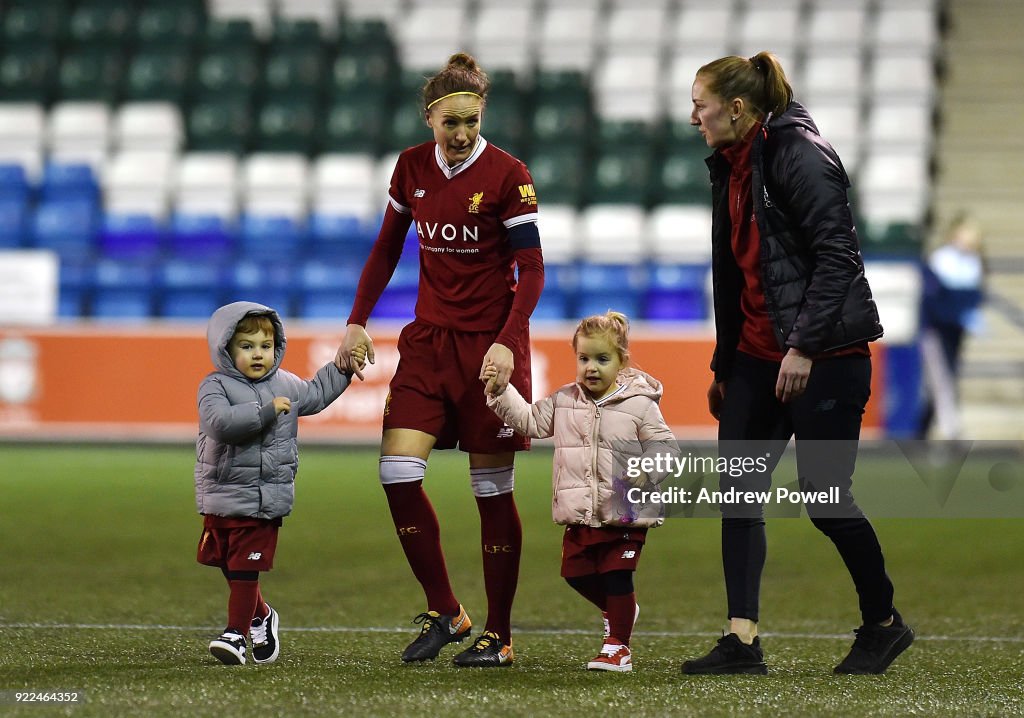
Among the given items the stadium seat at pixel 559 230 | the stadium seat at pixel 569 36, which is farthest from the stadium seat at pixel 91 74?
the stadium seat at pixel 559 230

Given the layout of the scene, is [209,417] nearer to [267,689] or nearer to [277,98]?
Result: [267,689]

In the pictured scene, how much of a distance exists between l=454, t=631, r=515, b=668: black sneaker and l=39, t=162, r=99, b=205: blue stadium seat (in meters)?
11.3

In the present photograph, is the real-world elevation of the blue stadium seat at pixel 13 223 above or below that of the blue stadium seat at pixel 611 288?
above

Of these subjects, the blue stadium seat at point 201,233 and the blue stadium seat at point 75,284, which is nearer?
the blue stadium seat at point 75,284

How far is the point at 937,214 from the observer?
14.8 metres

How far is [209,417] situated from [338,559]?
9.28 ft

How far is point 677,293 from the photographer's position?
41.8 ft

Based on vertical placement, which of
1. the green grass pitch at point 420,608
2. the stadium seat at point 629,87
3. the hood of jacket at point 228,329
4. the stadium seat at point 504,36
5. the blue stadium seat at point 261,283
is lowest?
the green grass pitch at point 420,608

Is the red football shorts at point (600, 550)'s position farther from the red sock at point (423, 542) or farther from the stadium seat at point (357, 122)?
the stadium seat at point (357, 122)

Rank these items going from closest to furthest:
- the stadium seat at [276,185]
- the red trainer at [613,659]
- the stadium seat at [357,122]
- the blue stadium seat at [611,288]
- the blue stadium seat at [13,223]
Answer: the red trainer at [613,659] → the blue stadium seat at [611,288] → the blue stadium seat at [13,223] → the stadium seat at [276,185] → the stadium seat at [357,122]

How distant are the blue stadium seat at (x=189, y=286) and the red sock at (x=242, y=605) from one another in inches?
362

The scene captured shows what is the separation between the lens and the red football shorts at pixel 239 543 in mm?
4340

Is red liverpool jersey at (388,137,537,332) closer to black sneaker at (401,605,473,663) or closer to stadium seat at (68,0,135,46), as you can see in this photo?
black sneaker at (401,605,473,663)

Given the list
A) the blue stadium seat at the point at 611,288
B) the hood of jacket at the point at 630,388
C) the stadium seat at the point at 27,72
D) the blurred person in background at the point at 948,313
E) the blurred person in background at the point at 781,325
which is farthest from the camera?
the stadium seat at the point at 27,72
